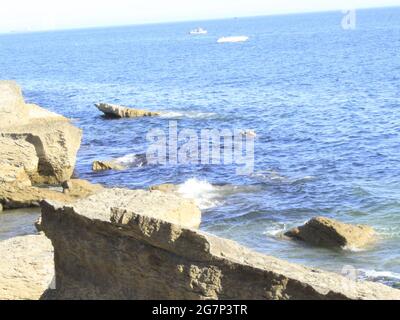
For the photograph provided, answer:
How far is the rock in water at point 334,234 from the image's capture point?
54.0 feet

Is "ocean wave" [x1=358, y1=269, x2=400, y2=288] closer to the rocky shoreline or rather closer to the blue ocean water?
the blue ocean water

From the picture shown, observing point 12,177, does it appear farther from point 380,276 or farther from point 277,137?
point 277,137

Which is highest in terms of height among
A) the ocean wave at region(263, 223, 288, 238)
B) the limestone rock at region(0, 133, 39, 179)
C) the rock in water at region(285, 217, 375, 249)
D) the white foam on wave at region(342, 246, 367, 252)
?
the limestone rock at region(0, 133, 39, 179)

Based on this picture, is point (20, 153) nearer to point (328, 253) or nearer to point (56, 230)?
point (328, 253)

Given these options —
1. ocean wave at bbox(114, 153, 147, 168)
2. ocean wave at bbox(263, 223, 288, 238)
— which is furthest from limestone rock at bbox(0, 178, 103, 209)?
ocean wave at bbox(114, 153, 147, 168)

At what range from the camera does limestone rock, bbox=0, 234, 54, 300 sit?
9.84m

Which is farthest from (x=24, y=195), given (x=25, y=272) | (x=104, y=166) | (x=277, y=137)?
(x=277, y=137)

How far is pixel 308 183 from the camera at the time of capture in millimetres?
23297

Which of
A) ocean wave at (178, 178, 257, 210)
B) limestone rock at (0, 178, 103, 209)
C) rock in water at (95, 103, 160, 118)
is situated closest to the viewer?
limestone rock at (0, 178, 103, 209)

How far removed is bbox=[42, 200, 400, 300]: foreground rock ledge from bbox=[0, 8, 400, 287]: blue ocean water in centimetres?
779

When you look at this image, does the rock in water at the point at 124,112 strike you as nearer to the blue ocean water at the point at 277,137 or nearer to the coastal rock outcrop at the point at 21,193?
the blue ocean water at the point at 277,137

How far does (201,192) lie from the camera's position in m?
22.5

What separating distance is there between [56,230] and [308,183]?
50.3ft

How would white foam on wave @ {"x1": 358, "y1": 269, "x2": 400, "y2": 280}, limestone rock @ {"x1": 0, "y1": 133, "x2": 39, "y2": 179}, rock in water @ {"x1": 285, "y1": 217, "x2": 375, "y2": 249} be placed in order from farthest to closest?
limestone rock @ {"x1": 0, "y1": 133, "x2": 39, "y2": 179} < rock in water @ {"x1": 285, "y1": 217, "x2": 375, "y2": 249} < white foam on wave @ {"x1": 358, "y1": 269, "x2": 400, "y2": 280}
